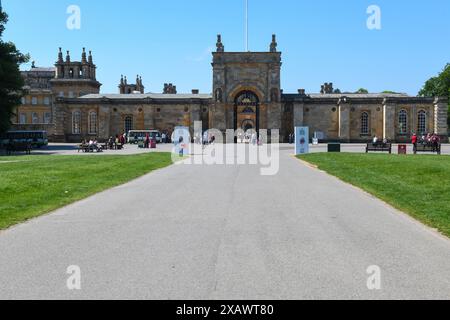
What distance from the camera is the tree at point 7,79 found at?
48903 mm

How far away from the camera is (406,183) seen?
714 inches

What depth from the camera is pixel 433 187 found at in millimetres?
16625

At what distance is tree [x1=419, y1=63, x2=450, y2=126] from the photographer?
293ft

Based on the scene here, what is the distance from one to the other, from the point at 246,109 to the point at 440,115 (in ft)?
152

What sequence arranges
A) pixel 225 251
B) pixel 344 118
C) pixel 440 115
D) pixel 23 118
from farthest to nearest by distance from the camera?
pixel 23 118
pixel 344 118
pixel 440 115
pixel 225 251

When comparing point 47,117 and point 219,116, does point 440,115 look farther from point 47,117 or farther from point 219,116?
point 47,117

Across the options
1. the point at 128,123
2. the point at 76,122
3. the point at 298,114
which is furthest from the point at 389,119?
the point at 76,122

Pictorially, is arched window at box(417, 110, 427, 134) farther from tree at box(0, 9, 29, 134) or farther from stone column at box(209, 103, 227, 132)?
tree at box(0, 9, 29, 134)

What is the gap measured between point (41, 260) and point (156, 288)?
232 centimetres

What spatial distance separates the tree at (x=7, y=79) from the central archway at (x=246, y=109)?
28.5m

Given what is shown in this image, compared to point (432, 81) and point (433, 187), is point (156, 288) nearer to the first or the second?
point (433, 187)

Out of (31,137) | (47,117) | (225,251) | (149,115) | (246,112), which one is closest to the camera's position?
(225,251)

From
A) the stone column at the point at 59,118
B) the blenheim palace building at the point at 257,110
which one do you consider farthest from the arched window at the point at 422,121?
the stone column at the point at 59,118

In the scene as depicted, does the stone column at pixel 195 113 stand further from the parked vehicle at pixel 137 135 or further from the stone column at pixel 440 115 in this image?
the stone column at pixel 440 115
